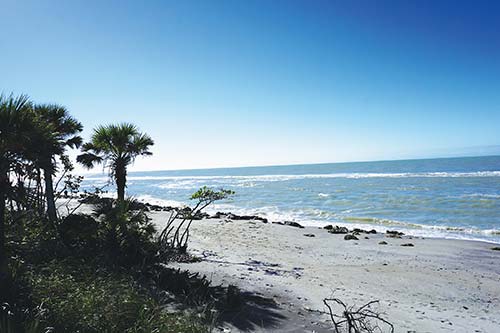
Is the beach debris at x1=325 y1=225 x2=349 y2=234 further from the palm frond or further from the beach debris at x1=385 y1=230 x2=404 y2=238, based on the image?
the palm frond

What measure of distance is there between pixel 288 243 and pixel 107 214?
355 inches

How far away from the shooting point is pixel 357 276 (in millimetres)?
10289

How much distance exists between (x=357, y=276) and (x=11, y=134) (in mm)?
9552

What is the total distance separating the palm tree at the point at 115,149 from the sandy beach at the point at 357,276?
417 centimetres

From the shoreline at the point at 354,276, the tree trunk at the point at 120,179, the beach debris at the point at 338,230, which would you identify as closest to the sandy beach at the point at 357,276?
the shoreline at the point at 354,276

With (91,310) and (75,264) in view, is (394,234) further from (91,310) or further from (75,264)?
(91,310)

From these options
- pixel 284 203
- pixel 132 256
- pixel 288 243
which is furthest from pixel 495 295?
pixel 284 203

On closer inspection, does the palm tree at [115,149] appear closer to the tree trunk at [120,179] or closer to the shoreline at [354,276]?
the tree trunk at [120,179]

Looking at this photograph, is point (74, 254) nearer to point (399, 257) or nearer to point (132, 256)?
point (132, 256)

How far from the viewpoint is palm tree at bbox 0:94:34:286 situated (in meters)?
5.74

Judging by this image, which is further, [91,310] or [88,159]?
[88,159]

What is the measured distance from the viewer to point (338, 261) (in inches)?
493

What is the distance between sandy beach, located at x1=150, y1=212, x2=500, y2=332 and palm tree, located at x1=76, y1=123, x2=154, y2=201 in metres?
4.17

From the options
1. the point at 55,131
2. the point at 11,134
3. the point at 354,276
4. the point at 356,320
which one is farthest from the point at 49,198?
the point at 354,276
